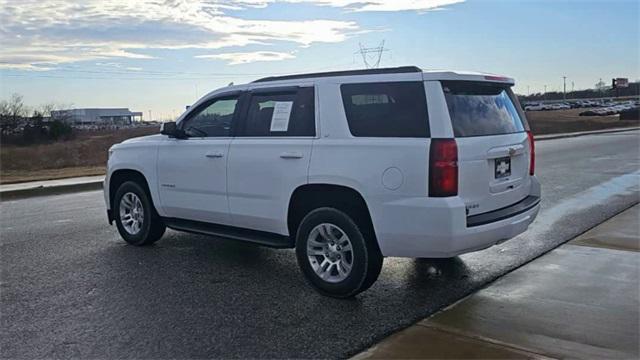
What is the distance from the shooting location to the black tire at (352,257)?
5129mm

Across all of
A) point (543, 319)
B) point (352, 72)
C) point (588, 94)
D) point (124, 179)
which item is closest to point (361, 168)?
point (352, 72)

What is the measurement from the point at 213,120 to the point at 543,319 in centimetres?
387

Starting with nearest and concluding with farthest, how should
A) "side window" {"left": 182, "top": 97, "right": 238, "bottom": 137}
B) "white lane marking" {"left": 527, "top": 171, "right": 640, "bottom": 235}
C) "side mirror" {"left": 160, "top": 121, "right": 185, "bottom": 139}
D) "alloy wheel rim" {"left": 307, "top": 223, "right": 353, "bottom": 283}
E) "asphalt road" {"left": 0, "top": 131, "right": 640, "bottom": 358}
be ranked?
"asphalt road" {"left": 0, "top": 131, "right": 640, "bottom": 358}
"alloy wheel rim" {"left": 307, "top": 223, "right": 353, "bottom": 283}
"side window" {"left": 182, "top": 97, "right": 238, "bottom": 137}
"side mirror" {"left": 160, "top": 121, "right": 185, "bottom": 139}
"white lane marking" {"left": 527, "top": 171, "right": 640, "bottom": 235}

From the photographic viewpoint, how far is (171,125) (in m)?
6.85

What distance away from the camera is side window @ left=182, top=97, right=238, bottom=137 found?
6.40m

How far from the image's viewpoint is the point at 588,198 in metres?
10.7

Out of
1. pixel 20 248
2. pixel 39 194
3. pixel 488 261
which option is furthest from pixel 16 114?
pixel 488 261

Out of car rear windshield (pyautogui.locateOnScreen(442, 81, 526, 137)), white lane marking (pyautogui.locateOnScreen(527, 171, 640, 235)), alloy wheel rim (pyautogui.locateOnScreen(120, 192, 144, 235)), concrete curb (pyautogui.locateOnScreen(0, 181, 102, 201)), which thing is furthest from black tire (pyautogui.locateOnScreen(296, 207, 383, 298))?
concrete curb (pyautogui.locateOnScreen(0, 181, 102, 201))

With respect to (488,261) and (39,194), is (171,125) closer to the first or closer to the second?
(488,261)

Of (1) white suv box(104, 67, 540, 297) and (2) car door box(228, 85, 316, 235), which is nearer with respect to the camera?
(1) white suv box(104, 67, 540, 297)

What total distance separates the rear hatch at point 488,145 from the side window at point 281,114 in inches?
51.5

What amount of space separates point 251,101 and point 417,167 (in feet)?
7.17

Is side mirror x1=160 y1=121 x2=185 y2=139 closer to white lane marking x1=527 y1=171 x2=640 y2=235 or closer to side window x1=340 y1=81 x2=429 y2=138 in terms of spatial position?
side window x1=340 y1=81 x2=429 y2=138

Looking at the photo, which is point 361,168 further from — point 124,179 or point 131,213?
point 124,179
